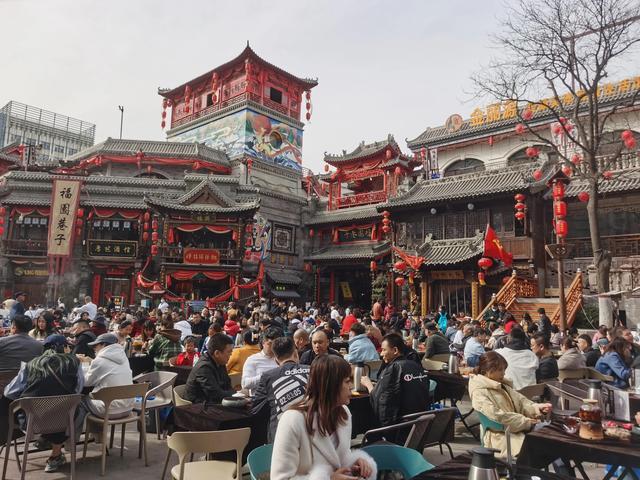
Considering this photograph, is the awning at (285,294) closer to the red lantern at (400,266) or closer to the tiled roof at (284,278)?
the tiled roof at (284,278)

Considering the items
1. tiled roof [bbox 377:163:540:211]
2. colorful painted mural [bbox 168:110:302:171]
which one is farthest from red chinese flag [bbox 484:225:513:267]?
colorful painted mural [bbox 168:110:302:171]

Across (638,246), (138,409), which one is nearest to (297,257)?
(638,246)

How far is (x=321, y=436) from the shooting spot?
2578 mm

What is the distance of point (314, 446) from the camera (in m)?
2.56

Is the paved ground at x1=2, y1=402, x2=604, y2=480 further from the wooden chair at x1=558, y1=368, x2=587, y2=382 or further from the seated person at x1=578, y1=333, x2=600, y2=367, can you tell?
the seated person at x1=578, y1=333, x2=600, y2=367

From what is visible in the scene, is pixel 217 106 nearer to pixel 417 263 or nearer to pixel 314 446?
pixel 417 263

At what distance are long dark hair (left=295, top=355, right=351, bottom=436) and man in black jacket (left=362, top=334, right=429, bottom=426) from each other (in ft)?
6.63

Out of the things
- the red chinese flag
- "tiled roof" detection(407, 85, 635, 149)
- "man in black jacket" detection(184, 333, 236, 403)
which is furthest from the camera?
"tiled roof" detection(407, 85, 635, 149)

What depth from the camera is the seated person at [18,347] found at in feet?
18.1

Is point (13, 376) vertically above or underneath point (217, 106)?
underneath

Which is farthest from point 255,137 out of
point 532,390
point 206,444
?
point 206,444

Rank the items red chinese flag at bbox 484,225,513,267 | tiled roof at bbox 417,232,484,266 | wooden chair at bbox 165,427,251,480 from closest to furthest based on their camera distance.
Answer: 1. wooden chair at bbox 165,427,251,480
2. red chinese flag at bbox 484,225,513,267
3. tiled roof at bbox 417,232,484,266

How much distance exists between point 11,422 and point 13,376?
88cm

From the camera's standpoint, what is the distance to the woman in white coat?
2.48m
